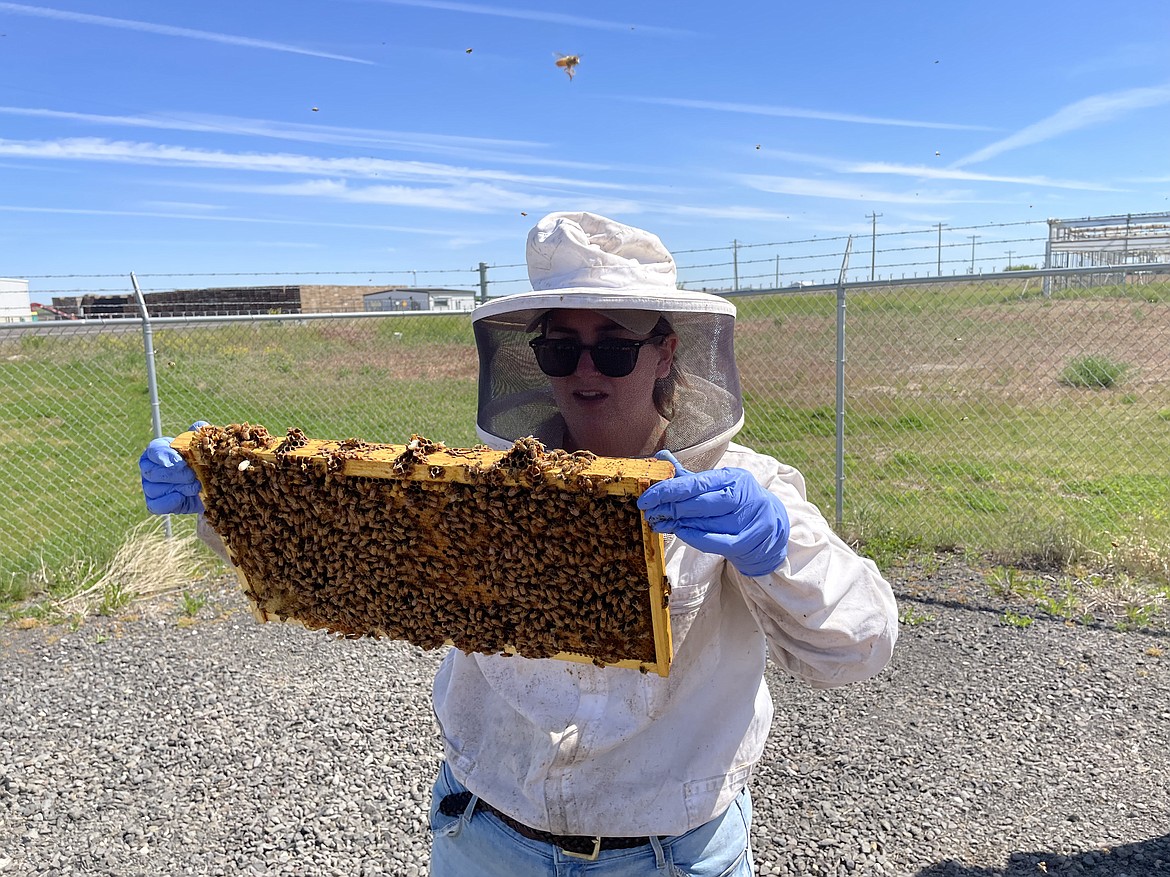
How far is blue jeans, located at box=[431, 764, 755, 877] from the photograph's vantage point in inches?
73.6

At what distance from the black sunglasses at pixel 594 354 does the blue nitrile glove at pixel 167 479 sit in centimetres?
88

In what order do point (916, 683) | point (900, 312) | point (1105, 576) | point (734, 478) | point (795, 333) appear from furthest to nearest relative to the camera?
point (795, 333) → point (900, 312) → point (1105, 576) → point (916, 683) → point (734, 478)

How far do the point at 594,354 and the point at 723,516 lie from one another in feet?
1.92

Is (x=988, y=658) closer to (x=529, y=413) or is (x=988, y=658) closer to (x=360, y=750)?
(x=360, y=750)

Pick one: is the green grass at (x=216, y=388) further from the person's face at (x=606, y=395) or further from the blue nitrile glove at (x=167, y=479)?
the person's face at (x=606, y=395)

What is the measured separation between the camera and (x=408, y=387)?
10.3 metres

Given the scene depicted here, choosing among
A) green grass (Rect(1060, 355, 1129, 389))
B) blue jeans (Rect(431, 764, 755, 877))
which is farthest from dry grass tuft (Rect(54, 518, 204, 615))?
green grass (Rect(1060, 355, 1129, 389))

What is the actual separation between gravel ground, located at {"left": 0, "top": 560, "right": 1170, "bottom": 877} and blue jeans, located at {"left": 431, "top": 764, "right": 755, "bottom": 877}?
1670 mm

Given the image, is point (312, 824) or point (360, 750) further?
point (360, 750)

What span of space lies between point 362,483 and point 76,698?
4.22m

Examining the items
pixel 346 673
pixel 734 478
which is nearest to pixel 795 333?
pixel 346 673

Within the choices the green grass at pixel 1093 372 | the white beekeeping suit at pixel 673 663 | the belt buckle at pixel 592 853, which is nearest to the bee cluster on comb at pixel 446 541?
the white beekeeping suit at pixel 673 663

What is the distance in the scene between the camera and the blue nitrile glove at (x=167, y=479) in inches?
81.4

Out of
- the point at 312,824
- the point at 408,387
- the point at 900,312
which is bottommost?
the point at 312,824
